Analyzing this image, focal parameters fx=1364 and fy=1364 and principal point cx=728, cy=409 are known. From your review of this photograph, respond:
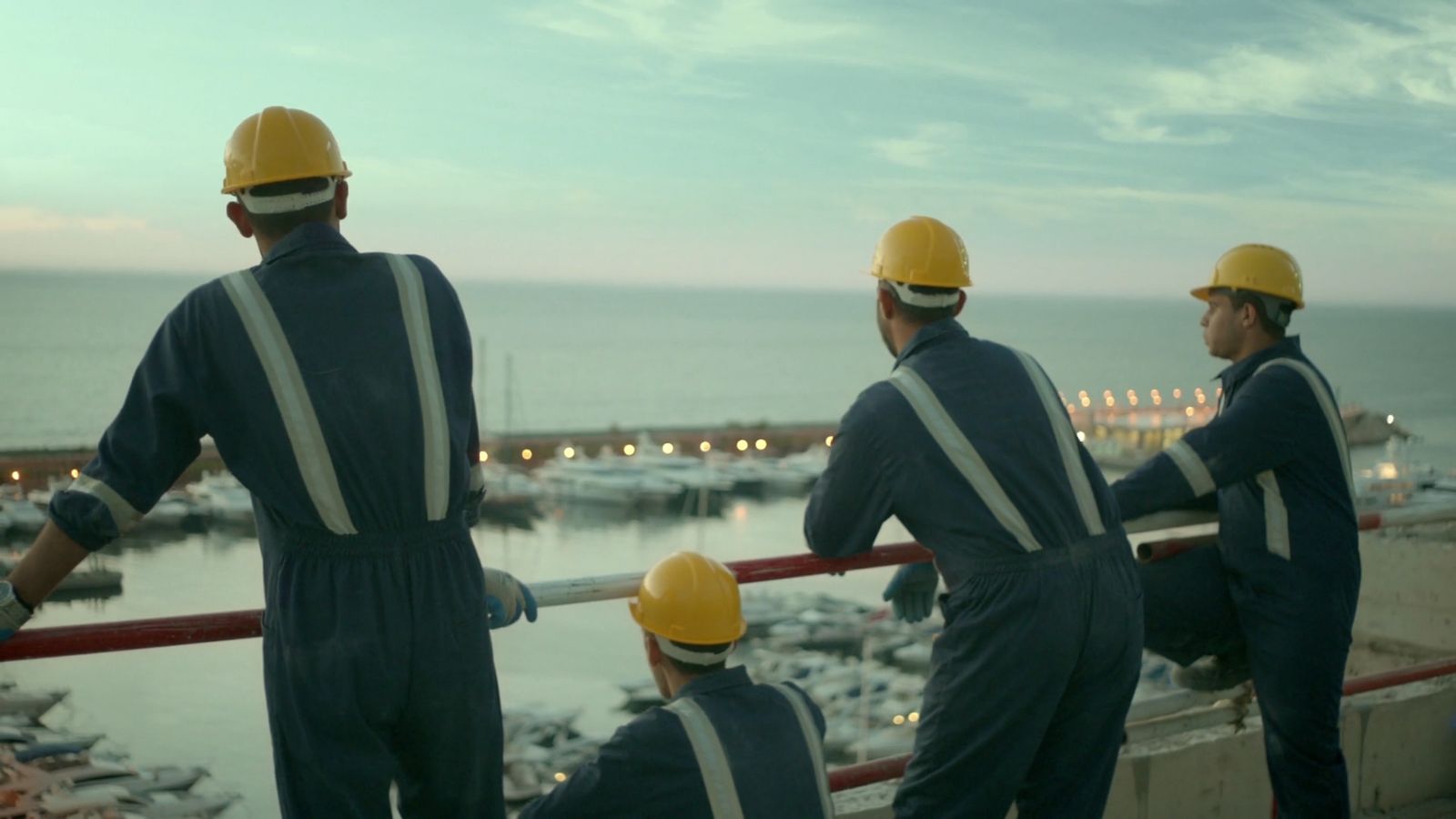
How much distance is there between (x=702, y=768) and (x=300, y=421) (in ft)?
2.55

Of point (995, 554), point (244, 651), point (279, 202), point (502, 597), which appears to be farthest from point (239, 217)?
point (244, 651)

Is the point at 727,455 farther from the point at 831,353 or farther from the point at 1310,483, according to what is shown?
the point at 831,353

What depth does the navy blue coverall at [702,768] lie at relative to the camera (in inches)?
79.4

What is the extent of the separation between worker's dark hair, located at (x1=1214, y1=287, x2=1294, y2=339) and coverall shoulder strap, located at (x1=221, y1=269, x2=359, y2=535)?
7.24 feet

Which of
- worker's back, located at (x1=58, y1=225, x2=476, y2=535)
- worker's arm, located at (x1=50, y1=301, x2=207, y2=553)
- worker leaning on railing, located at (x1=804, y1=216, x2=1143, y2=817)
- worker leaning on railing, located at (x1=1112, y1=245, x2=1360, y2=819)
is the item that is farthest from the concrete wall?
worker's arm, located at (x1=50, y1=301, x2=207, y2=553)

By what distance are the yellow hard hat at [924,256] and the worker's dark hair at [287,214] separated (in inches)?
41.5

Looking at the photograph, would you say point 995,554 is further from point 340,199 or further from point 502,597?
point 340,199

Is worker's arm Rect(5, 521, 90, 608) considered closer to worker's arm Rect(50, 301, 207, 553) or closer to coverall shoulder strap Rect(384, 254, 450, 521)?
worker's arm Rect(50, 301, 207, 553)

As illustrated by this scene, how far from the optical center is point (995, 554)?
7.99 ft

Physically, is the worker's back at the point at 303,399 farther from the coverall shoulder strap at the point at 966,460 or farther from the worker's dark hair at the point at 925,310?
the worker's dark hair at the point at 925,310

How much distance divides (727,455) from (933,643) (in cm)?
6491

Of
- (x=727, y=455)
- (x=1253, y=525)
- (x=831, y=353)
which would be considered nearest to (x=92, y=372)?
(x=727, y=455)

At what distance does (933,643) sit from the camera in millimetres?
2559

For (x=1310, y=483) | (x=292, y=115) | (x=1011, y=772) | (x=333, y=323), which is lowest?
(x=1011, y=772)
